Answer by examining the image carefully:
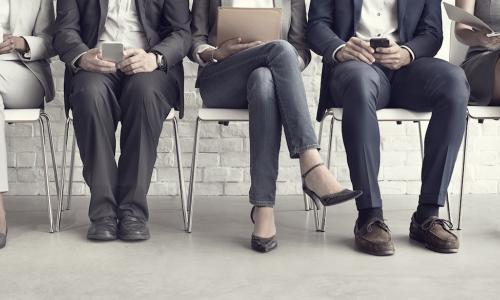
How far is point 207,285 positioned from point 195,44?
3.75 feet

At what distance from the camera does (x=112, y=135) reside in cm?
255

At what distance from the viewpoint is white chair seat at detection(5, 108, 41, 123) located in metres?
2.52

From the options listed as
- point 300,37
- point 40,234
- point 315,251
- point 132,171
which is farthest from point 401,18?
point 40,234

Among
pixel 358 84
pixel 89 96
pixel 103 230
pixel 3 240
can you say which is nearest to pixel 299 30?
pixel 358 84

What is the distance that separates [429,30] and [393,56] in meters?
0.29

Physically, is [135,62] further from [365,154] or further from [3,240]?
[365,154]

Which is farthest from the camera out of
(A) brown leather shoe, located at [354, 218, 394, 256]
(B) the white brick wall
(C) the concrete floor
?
(B) the white brick wall

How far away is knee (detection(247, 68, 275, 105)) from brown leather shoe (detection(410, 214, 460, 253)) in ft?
2.27

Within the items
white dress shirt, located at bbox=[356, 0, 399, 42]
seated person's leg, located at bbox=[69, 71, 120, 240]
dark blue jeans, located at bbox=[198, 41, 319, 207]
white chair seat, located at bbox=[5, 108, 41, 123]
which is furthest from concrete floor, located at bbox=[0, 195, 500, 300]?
white dress shirt, located at bbox=[356, 0, 399, 42]

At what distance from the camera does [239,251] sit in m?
2.38

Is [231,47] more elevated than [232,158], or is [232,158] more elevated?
[231,47]

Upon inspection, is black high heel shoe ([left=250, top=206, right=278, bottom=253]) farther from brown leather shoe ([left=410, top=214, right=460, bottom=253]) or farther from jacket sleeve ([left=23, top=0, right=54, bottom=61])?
jacket sleeve ([left=23, top=0, right=54, bottom=61])

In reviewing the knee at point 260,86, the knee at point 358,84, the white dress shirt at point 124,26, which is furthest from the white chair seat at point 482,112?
the white dress shirt at point 124,26

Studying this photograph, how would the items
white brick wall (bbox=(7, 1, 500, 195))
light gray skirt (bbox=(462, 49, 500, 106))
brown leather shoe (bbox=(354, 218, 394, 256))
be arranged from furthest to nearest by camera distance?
white brick wall (bbox=(7, 1, 500, 195)) → light gray skirt (bbox=(462, 49, 500, 106)) → brown leather shoe (bbox=(354, 218, 394, 256))
